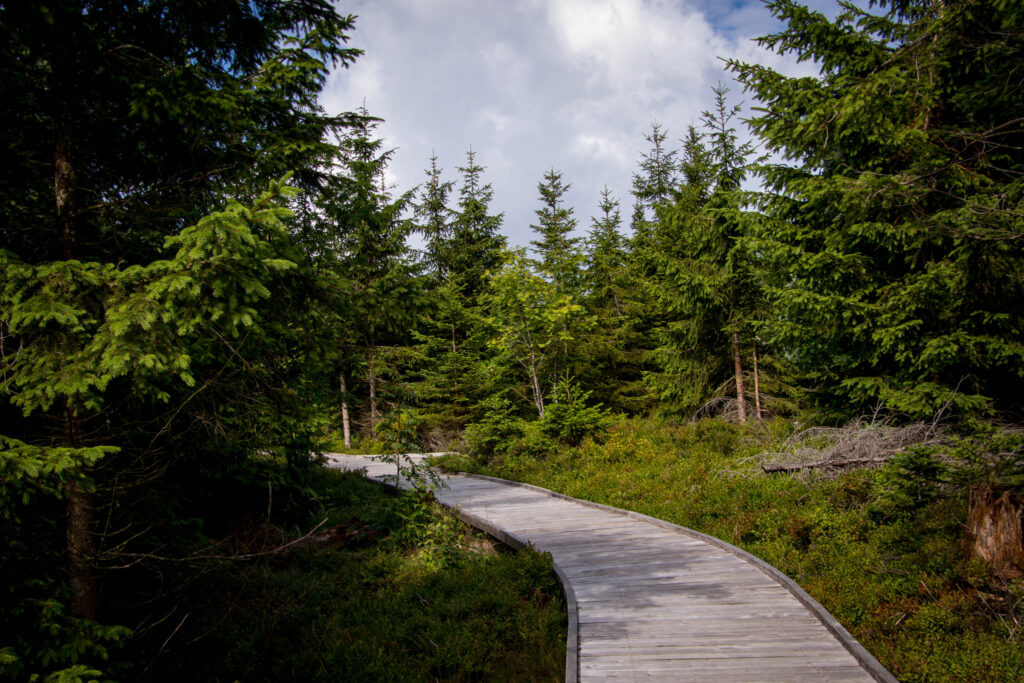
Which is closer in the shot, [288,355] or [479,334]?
[288,355]

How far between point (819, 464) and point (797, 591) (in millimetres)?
3706

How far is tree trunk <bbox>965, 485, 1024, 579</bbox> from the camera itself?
5.03 m

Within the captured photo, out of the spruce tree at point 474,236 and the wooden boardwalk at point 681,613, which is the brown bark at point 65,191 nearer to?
the wooden boardwalk at point 681,613

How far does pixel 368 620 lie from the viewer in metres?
6.20

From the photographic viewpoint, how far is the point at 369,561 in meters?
8.15

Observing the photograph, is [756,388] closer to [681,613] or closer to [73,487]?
[681,613]

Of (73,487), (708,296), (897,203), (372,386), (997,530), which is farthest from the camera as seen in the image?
(372,386)

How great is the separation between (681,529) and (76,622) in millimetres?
7262

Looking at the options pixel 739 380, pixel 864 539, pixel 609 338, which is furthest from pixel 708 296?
pixel 864 539

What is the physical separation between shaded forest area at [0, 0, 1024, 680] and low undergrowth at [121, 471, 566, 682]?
1.36 ft

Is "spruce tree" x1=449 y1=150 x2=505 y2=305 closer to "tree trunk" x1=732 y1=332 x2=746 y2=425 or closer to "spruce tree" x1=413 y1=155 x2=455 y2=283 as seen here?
"spruce tree" x1=413 y1=155 x2=455 y2=283

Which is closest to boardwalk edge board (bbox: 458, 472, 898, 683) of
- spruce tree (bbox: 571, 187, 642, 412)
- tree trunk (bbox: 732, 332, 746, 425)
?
tree trunk (bbox: 732, 332, 746, 425)

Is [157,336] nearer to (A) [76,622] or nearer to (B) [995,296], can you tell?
(A) [76,622]

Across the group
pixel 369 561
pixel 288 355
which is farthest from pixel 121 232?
pixel 369 561
